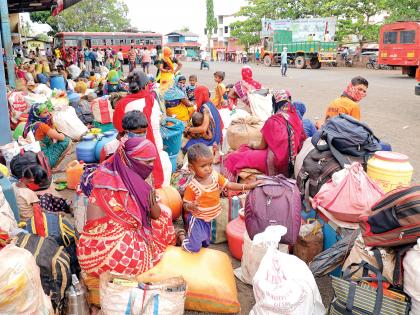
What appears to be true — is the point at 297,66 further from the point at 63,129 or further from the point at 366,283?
the point at 366,283

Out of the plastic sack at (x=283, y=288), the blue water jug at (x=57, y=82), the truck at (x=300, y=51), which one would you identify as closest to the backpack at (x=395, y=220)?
the plastic sack at (x=283, y=288)

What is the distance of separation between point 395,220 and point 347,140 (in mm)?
1422

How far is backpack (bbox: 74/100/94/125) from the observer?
26.2 ft

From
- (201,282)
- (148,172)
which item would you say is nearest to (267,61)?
(148,172)

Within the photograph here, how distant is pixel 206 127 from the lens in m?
5.14

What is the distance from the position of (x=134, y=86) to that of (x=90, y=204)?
85.2 inches

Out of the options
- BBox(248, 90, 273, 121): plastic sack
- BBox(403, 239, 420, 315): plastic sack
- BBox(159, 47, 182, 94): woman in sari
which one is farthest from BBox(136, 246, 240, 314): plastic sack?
BBox(159, 47, 182, 94): woman in sari

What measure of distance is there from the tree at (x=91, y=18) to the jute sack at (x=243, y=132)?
4373cm

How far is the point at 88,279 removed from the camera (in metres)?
2.83

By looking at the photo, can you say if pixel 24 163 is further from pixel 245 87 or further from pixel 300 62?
pixel 300 62

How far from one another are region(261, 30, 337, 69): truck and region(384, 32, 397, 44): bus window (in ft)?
22.1

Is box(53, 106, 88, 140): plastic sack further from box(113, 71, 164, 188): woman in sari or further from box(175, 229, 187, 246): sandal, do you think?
box(175, 229, 187, 246): sandal

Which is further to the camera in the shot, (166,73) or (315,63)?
(315,63)

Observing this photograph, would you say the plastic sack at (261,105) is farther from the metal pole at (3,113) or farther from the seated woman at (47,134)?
the metal pole at (3,113)
